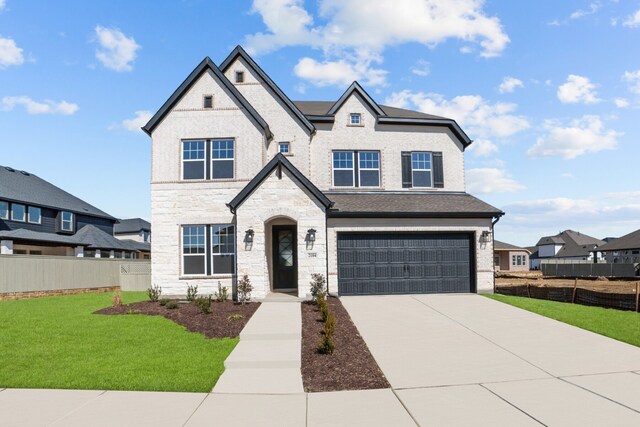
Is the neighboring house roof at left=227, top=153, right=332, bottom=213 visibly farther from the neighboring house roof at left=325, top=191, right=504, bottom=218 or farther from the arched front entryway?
the arched front entryway

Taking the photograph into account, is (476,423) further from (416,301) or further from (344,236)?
(344,236)

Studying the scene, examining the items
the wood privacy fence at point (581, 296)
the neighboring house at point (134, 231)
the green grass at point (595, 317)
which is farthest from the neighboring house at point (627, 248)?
the neighboring house at point (134, 231)

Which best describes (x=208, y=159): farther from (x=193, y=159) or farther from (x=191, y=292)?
(x=191, y=292)

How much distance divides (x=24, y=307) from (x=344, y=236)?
1255 centimetres

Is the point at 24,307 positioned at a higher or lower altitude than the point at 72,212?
lower

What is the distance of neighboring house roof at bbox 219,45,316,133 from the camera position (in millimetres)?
18594

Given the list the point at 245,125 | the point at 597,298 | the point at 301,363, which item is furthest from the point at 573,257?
the point at 301,363

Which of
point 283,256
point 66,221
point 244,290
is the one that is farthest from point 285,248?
point 66,221

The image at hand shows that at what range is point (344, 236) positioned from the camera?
675 inches

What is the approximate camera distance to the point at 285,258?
722 inches

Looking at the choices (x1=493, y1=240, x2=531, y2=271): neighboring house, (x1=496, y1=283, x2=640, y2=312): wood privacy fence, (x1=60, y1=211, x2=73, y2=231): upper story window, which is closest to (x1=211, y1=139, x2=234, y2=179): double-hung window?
(x1=496, y1=283, x2=640, y2=312): wood privacy fence

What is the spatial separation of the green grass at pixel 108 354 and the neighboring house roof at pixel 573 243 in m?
81.5

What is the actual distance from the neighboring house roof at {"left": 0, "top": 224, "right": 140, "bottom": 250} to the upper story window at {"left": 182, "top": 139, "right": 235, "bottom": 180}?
17.0 m

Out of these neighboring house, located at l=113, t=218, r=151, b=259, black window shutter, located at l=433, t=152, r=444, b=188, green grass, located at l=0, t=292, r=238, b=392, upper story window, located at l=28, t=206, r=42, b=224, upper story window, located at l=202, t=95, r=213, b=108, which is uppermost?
upper story window, located at l=202, t=95, r=213, b=108
